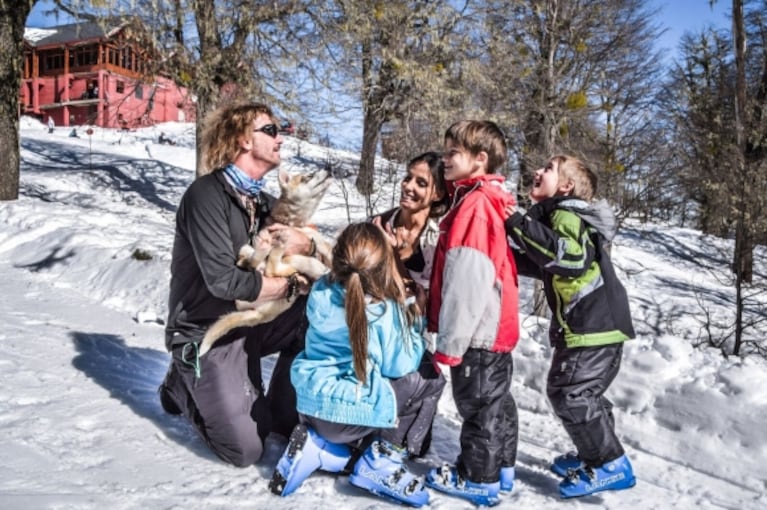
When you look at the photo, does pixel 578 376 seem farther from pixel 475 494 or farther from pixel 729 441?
pixel 729 441

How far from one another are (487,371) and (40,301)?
476cm

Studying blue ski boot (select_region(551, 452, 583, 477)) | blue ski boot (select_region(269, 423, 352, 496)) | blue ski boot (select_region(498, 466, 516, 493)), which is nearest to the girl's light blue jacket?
blue ski boot (select_region(269, 423, 352, 496))

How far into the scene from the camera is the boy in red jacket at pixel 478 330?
275 cm

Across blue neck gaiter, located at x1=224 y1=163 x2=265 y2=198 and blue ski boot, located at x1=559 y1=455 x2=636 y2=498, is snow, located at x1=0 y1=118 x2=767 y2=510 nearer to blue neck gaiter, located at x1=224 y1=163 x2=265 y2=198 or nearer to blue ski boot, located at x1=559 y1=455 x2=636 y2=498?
blue ski boot, located at x1=559 y1=455 x2=636 y2=498

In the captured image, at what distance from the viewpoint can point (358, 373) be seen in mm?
2760

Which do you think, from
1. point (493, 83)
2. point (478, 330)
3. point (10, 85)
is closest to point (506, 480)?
point (478, 330)

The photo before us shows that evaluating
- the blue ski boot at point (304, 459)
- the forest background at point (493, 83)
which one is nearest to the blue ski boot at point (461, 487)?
the blue ski boot at point (304, 459)

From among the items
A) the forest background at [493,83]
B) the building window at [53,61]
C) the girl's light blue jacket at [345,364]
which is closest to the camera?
the girl's light blue jacket at [345,364]

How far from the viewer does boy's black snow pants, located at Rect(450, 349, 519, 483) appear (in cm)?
278

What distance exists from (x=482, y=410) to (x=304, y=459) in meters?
0.85

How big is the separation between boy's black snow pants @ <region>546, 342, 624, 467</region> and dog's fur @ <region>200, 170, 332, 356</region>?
1.42 m

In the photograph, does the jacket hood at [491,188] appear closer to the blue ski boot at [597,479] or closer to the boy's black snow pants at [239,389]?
the boy's black snow pants at [239,389]

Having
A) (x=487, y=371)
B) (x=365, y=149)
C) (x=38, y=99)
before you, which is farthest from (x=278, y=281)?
(x=38, y=99)

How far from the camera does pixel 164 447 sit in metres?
3.06
